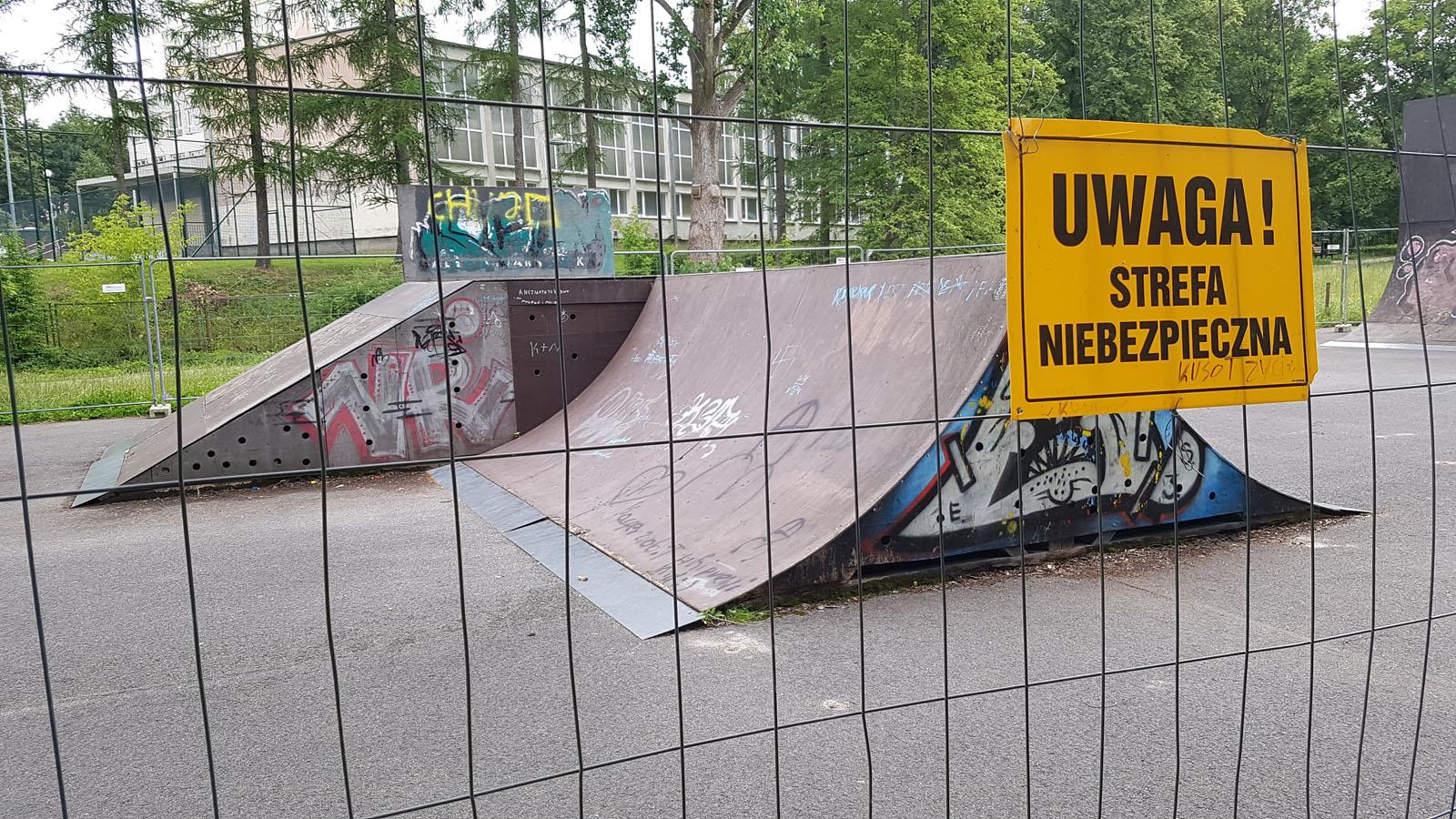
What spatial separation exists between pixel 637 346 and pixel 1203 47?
77.5ft

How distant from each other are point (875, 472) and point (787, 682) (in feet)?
5.86

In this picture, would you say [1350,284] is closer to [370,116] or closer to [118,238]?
[370,116]

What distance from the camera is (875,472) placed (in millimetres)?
5605

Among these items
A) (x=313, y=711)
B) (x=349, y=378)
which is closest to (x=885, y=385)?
(x=313, y=711)

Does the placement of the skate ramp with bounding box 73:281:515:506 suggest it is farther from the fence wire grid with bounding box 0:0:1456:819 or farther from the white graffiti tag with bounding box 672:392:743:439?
the fence wire grid with bounding box 0:0:1456:819

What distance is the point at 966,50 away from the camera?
19.9m

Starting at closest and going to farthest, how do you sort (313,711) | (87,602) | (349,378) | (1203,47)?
(313,711) → (87,602) → (349,378) → (1203,47)

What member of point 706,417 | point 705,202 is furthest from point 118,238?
point 706,417

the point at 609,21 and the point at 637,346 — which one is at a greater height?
the point at 609,21

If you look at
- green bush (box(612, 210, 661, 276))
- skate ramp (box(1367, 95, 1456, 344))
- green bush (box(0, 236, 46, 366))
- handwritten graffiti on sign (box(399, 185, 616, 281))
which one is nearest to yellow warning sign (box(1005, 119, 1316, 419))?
handwritten graffiti on sign (box(399, 185, 616, 281))

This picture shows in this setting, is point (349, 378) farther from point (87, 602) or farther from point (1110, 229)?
point (1110, 229)

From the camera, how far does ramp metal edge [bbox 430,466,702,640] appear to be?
5.04m

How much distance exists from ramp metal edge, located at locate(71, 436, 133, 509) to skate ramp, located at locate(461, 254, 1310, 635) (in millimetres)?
4176

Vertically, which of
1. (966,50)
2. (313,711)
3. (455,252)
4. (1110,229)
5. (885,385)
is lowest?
(313,711)
